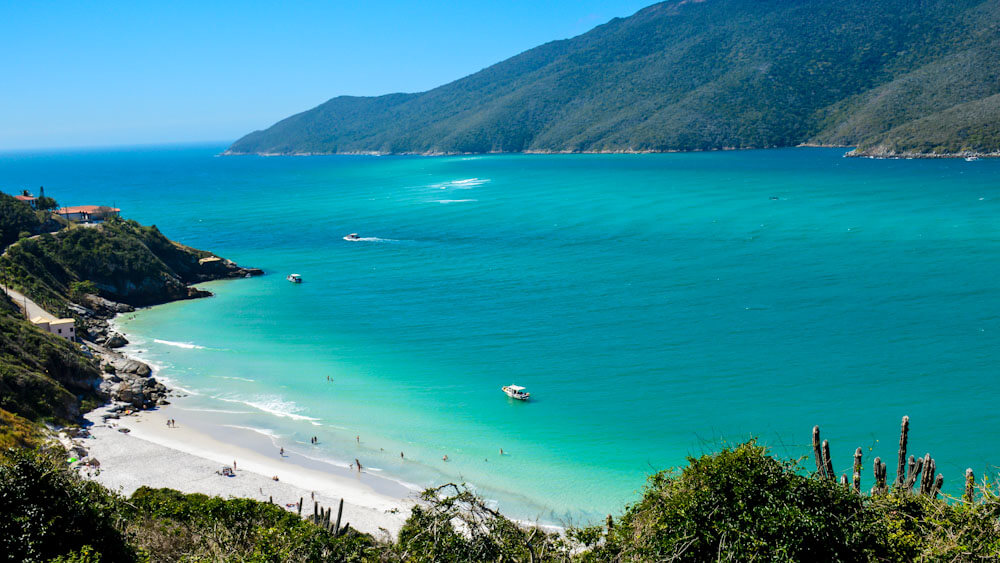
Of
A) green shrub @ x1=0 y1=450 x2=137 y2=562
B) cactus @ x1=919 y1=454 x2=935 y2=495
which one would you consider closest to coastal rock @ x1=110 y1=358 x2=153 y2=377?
green shrub @ x1=0 y1=450 x2=137 y2=562

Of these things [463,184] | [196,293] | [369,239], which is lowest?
[196,293]

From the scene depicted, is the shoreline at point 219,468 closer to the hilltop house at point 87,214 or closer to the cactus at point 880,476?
the cactus at point 880,476

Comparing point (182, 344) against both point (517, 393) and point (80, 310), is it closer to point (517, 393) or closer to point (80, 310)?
point (80, 310)

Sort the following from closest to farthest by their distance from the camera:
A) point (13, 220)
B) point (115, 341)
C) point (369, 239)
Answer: point (115, 341) → point (13, 220) → point (369, 239)

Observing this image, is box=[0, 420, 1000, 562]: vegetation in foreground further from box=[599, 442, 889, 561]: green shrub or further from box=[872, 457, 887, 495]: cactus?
box=[872, 457, 887, 495]: cactus

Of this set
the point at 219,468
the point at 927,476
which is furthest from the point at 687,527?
the point at 219,468

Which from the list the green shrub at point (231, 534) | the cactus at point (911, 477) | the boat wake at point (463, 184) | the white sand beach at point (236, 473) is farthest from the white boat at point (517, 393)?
the boat wake at point (463, 184)

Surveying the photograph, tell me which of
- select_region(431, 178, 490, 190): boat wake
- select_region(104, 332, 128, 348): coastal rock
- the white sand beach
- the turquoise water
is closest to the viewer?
the white sand beach
